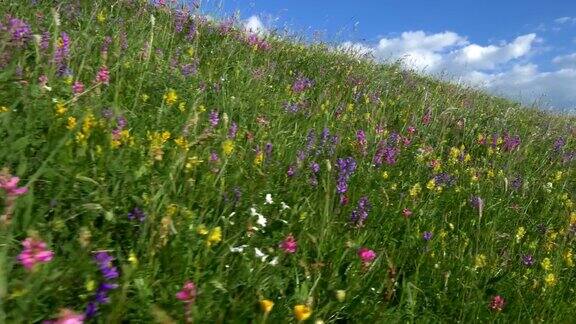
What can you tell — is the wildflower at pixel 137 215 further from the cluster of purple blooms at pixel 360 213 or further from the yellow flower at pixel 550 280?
the yellow flower at pixel 550 280

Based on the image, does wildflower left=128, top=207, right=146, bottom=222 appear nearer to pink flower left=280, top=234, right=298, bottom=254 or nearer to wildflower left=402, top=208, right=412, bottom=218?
pink flower left=280, top=234, right=298, bottom=254

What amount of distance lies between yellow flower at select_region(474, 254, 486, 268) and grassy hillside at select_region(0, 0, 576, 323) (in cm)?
2

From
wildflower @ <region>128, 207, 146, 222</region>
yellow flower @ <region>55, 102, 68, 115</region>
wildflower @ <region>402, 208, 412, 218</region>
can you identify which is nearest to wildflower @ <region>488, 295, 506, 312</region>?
wildflower @ <region>402, 208, 412, 218</region>

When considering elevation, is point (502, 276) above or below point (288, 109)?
below

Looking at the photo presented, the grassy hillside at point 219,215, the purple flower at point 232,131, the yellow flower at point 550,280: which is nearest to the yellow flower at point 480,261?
the grassy hillside at point 219,215

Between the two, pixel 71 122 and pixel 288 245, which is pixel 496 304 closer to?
pixel 288 245

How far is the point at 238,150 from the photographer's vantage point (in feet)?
11.4

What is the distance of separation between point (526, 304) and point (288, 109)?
2785mm

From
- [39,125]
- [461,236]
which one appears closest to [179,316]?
[39,125]

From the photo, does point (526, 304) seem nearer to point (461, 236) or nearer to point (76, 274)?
point (461, 236)

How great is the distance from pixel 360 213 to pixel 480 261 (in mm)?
707

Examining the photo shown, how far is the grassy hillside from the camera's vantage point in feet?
5.45

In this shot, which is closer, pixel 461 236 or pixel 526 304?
pixel 526 304

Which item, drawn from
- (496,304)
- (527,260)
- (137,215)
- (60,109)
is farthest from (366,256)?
(60,109)
